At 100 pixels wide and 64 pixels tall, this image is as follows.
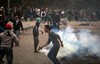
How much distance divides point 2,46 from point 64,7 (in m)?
53.2

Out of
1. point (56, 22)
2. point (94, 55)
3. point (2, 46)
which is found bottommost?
point (56, 22)

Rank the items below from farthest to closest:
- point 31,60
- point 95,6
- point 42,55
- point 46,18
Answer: point 95,6, point 46,18, point 42,55, point 31,60

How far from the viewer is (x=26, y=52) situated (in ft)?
57.3

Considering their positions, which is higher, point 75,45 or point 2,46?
point 2,46

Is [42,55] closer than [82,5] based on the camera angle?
Yes

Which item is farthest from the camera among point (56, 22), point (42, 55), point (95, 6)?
point (95, 6)

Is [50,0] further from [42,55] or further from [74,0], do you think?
[42,55]

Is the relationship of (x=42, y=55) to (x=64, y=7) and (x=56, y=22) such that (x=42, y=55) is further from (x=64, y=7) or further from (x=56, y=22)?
(x=64, y=7)

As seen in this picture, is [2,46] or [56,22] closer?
[2,46]

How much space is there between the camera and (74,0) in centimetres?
6569

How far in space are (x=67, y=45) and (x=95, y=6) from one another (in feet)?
145

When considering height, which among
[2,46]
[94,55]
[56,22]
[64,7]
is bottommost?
[64,7]

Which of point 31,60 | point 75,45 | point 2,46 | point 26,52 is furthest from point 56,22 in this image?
point 2,46

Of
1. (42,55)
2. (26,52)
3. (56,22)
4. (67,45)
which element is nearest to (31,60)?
(42,55)
